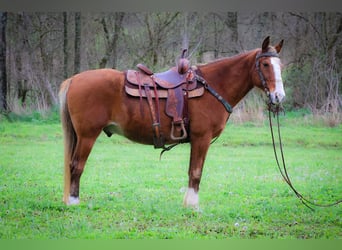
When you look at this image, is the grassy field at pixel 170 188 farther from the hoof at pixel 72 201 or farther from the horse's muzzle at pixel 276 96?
the horse's muzzle at pixel 276 96

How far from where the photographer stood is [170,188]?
4.65 metres

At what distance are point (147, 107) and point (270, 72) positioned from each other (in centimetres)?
111

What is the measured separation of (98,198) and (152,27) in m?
1.89

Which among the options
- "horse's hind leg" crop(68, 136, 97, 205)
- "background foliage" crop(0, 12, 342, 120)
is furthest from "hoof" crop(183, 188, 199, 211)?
"background foliage" crop(0, 12, 342, 120)

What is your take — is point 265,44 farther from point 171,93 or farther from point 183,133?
point 183,133

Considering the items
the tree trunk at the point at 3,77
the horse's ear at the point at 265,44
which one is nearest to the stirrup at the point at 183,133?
the horse's ear at the point at 265,44

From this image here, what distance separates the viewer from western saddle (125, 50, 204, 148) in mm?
4152

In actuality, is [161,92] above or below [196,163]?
above

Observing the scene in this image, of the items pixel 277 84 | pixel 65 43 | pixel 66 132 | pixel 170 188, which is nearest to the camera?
pixel 277 84

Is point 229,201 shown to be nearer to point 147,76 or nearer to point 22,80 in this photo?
point 147,76

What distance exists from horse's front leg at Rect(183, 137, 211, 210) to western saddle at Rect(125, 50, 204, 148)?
0.13 m

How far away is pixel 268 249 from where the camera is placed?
4133 mm

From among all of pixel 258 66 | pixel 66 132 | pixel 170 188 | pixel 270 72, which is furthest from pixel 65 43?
pixel 270 72

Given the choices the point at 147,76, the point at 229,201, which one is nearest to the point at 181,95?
the point at 147,76
